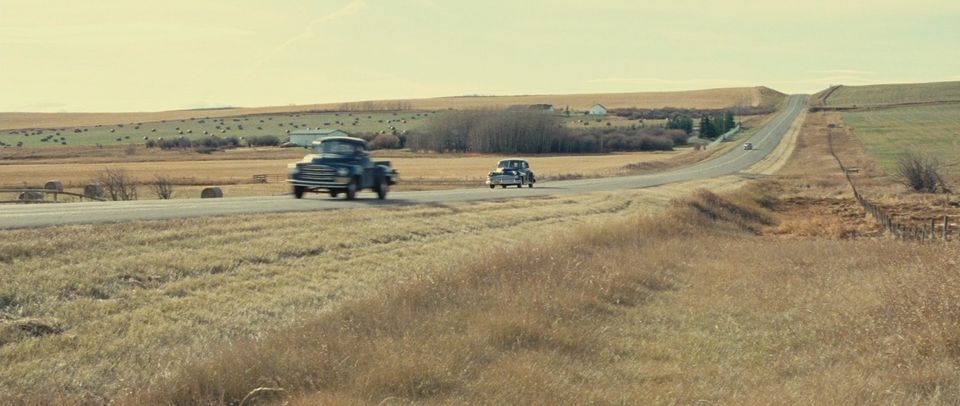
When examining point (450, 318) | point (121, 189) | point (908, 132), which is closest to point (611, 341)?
point (450, 318)

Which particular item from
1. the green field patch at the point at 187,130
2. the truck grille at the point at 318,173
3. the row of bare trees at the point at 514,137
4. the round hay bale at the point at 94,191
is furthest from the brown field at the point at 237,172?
the green field patch at the point at 187,130

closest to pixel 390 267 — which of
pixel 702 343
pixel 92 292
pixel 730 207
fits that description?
pixel 92 292

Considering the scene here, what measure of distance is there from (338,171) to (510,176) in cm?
2230

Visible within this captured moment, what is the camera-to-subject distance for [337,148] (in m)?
33.0

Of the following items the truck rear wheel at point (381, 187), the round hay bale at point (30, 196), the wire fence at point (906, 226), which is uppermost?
the truck rear wheel at point (381, 187)

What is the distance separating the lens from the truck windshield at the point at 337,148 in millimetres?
32844

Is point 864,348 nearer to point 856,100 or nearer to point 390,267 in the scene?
point 390,267

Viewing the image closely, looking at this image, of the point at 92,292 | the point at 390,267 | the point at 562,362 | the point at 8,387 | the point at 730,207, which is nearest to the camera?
the point at 8,387

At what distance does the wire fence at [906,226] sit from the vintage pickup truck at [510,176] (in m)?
16.3

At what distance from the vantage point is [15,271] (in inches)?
600

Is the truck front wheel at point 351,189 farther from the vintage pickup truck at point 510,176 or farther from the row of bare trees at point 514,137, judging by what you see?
the row of bare trees at point 514,137

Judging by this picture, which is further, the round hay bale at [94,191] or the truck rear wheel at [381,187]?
the round hay bale at [94,191]

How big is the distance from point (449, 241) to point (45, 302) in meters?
12.0

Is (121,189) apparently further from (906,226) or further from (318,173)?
(906,226)
